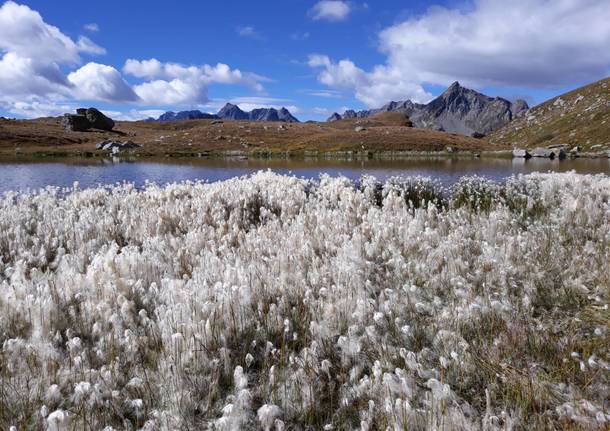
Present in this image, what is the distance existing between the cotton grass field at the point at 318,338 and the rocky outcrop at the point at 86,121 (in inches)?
4968

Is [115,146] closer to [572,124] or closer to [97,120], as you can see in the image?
[97,120]

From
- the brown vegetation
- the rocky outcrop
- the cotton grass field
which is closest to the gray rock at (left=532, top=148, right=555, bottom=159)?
the brown vegetation

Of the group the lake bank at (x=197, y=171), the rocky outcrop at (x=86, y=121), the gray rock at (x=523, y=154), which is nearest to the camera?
the lake bank at (x=197, y=171)

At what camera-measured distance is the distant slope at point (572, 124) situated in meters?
117

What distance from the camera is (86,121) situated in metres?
121

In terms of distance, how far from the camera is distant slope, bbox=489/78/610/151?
116562 millimetres

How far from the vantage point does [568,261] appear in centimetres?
567

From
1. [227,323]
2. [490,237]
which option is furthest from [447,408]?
[490,237]

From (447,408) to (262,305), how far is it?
2079 mm

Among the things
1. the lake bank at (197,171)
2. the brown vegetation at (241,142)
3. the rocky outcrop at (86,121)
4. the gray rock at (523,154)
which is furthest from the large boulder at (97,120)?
the gray rock at (523,154)

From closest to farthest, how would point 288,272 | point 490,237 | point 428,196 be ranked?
point 288,272, point 490,237, point 428,196

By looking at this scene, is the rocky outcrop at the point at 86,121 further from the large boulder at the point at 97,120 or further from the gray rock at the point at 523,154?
the gray rock at the point at 523,154

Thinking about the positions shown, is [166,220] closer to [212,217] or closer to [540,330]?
[212,217]

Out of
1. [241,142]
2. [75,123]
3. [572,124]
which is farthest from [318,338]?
[572,124]
